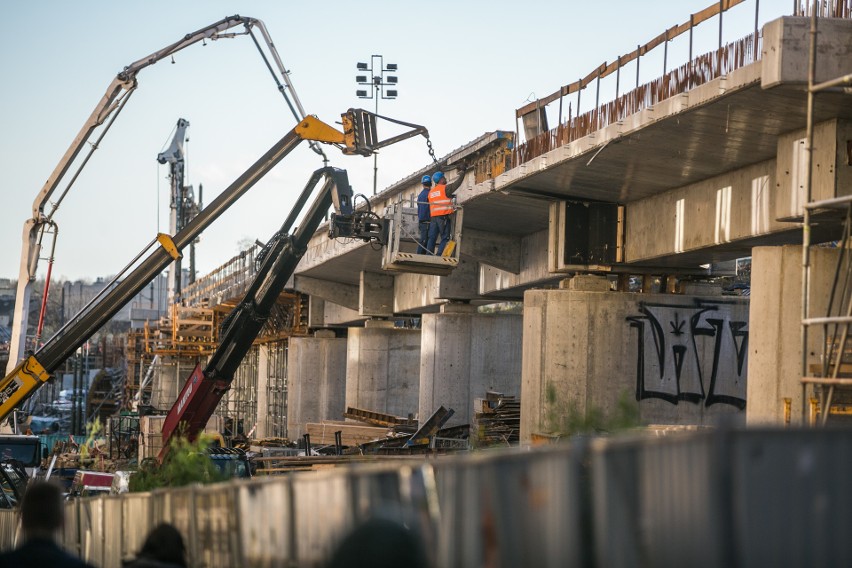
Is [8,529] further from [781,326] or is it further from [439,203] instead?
[439,203]

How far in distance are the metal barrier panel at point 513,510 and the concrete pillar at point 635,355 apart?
1800cm

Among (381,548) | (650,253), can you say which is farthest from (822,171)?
(381,548)

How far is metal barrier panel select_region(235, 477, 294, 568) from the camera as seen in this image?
7219mm

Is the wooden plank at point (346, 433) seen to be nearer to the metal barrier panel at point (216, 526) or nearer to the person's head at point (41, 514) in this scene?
the metal barrier panel at point (216, 526)

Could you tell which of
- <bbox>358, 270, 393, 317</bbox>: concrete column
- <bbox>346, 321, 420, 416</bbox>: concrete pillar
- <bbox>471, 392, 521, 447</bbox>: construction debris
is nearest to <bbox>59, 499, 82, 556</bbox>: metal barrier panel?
<bbox>471, 392, 521, 447</bbox>: construction debris

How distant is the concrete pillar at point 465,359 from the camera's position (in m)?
36.2

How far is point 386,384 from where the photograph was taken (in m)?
46.9

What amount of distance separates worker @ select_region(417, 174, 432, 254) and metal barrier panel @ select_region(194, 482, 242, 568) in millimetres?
16642

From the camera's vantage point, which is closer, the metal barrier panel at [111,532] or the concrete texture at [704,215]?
the metal barrier panel at [111,532]

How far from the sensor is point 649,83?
18094 mm

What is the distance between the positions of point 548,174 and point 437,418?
1255cm

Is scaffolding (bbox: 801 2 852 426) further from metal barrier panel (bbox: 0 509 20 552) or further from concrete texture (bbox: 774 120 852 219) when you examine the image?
metal barrier panel (bbox: 0 509 20 552)

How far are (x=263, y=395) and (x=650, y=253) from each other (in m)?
45.3

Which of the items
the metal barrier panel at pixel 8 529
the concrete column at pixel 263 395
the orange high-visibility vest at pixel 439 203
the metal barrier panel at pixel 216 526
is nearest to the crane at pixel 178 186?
the concrete column at pixel 263 395
